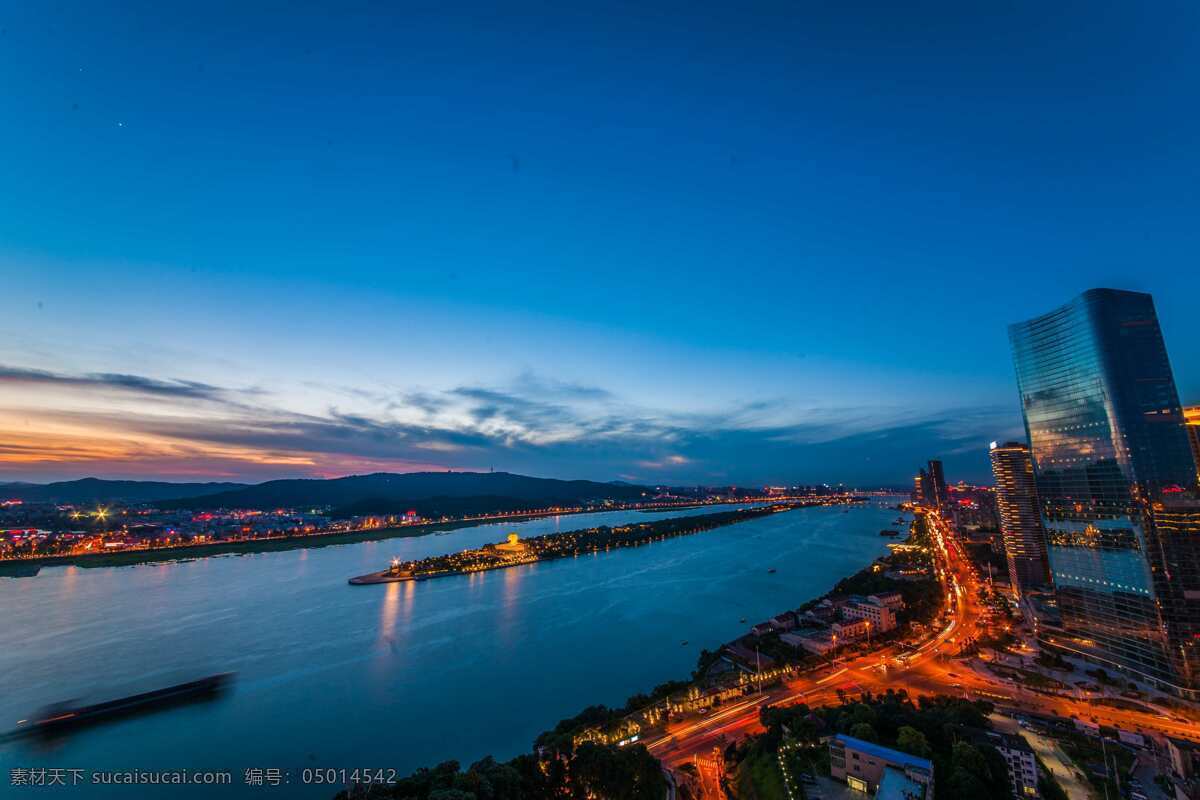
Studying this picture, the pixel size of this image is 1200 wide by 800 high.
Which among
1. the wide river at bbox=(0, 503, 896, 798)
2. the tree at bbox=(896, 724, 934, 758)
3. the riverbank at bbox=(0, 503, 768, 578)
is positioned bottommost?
the wide river at bbox=(0, 503, 896, 798)

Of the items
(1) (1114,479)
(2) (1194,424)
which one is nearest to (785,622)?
(1) (1114,479)

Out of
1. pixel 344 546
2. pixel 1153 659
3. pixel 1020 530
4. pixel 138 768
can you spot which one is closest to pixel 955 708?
pixel 1153 659

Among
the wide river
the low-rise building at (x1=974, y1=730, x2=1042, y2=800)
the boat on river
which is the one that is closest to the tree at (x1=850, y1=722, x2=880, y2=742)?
the low-rise building at (x1=974, y1=730, x2=1042, y2=800)

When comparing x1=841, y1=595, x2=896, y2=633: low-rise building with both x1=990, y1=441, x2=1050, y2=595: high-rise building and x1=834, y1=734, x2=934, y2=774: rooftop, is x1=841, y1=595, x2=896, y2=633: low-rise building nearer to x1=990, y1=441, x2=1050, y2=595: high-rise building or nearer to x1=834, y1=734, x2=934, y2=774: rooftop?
x1=990, y1=441, x2=1050, y2=595: high-rise building

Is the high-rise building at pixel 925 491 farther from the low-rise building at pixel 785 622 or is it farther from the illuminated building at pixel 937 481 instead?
the low-rise building at pixel 785 622

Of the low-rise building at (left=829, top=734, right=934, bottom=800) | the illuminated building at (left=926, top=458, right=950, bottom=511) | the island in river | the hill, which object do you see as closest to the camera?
the low-rise building at (left=829, top=734, right=934, bottom=800)

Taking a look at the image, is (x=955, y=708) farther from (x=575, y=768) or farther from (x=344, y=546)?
(x=344, y=546)
